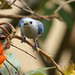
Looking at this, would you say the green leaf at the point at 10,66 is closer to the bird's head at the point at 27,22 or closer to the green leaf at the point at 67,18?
the bird's head at the point at 27,22

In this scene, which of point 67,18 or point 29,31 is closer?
point 29,31

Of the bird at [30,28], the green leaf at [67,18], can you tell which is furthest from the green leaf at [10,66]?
the green leaf at [67,18]

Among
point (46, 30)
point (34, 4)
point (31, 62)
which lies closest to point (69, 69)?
point (46, 30)

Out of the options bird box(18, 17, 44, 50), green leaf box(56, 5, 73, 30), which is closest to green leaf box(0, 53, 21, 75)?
bird box(18, 17, 44, 50)

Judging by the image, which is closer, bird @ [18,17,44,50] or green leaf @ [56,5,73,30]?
bird @ [18,17,44,50]

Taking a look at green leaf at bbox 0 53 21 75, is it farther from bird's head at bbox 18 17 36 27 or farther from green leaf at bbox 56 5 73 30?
green leaf at bbox 56 5 73 30

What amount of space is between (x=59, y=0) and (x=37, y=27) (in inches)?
28.6

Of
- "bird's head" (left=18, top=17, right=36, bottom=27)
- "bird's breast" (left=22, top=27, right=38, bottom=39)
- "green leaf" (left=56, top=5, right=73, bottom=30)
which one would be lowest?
"green leaf" (left=56, top=5, right=73, bottom=30)

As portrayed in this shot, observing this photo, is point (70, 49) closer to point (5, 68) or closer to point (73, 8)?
point (73, 8)

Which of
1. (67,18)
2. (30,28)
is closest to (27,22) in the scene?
(30,28)

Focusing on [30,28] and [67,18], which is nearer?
[30,28]

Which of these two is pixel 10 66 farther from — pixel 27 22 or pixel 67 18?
pixel 67 18

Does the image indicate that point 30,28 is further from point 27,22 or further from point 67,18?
point 67,18

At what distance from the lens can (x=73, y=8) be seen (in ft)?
4.42
